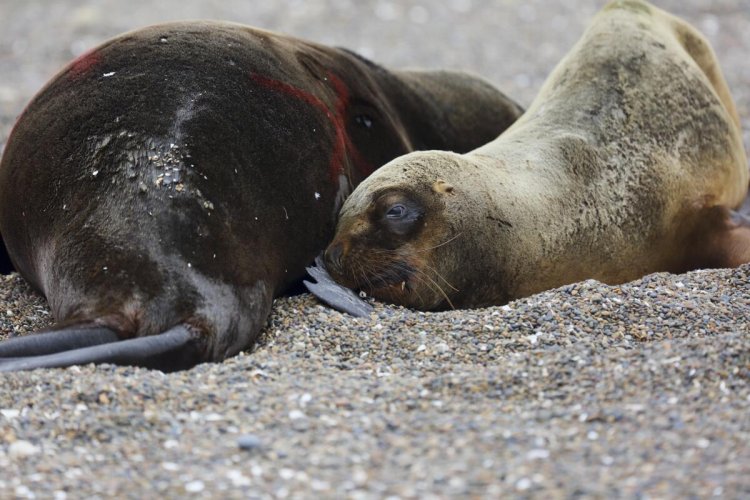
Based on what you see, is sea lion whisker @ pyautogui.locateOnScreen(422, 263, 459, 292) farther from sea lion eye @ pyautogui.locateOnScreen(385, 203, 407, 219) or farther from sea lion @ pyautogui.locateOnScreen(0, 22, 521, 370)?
sea lion @ pyautogui.locateOnScreen(0, 22, 521, 370)

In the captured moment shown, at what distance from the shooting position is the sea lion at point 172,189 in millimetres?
3598

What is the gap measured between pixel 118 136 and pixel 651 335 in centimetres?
200

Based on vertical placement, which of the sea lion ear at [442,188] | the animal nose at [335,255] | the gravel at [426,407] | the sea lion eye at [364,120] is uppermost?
the sea lion eye at [364,120]

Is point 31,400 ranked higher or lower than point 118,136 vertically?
lower

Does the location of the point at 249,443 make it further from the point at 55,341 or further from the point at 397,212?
the point at 397,212

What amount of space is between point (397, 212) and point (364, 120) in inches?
36.9

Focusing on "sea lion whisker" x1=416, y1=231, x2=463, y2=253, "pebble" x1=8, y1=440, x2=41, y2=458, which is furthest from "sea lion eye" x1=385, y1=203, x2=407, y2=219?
"pebble" x1=8, y1=440, x2=41, y2=458

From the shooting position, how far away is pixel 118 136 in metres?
3.95

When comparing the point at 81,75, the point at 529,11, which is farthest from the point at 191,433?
the point at 529,11

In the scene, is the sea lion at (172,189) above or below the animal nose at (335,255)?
above

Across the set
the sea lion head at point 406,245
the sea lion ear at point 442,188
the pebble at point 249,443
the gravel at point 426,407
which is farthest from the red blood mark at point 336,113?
the pebble at point 249,443

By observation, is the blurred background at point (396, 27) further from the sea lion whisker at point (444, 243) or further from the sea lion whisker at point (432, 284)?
the sea lion whisker at point (432, 284)

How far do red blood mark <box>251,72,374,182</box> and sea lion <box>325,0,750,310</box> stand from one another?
0.20 meters

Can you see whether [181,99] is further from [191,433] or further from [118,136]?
[191,433]
